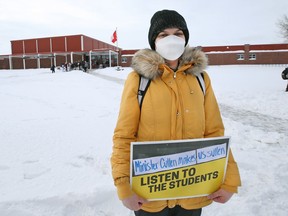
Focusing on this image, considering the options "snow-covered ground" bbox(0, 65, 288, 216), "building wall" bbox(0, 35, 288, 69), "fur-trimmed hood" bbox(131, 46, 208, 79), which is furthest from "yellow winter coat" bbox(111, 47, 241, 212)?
"building wall" bbox(0, 35, 288, 69)

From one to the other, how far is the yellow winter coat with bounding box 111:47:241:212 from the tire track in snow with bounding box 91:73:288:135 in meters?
5.36

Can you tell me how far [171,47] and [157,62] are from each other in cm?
15

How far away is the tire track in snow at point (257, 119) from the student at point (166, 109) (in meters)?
5.24

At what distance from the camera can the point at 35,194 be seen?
302cm

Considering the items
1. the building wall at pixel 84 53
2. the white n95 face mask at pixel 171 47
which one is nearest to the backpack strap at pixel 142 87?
the white n95 face mask at pixel 171 47

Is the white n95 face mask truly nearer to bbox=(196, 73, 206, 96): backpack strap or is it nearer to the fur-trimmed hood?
the fur-trimmed hood

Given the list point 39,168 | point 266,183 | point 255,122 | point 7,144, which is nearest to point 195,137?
point 266,183

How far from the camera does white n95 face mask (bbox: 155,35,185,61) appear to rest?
5.78ft

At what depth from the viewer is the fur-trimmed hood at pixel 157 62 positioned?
1.70m

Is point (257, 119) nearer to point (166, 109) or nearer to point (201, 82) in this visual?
point (201, 82)

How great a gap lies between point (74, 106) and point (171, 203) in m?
7.57

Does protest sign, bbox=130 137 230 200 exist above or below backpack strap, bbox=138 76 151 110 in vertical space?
below

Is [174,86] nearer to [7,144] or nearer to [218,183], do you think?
[218,183]

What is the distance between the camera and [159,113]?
5.47 feet
